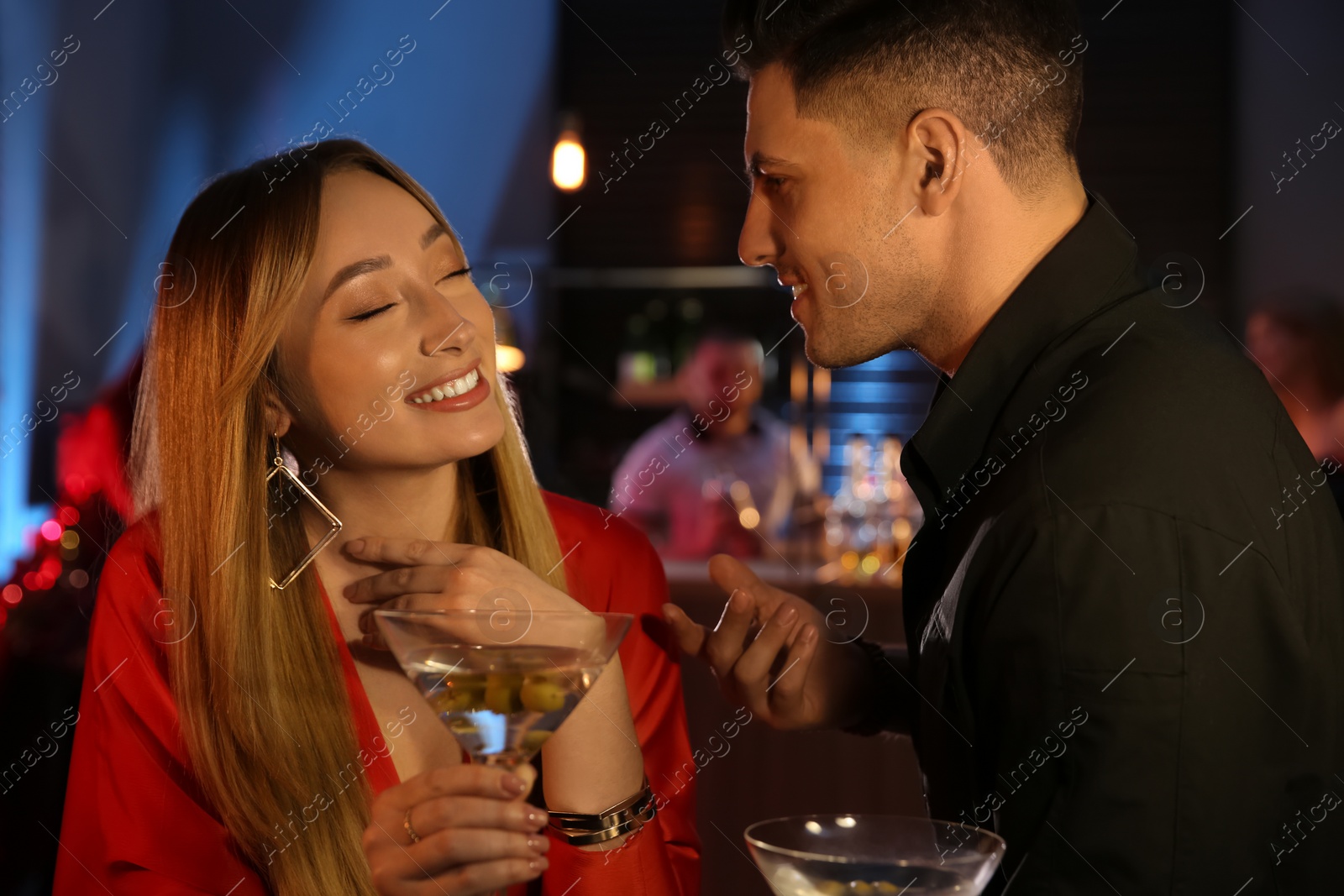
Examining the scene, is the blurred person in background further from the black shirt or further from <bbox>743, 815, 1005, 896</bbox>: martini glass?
<bbox>743, 815, 1005, 896</bbox>: martini glass

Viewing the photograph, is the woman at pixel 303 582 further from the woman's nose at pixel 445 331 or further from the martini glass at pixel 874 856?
the martini glass at pixel 874 856

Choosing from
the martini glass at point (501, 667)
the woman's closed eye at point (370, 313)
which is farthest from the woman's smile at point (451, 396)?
the martini glass at point (501, 667)

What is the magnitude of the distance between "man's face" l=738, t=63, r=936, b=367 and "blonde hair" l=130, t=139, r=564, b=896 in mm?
515

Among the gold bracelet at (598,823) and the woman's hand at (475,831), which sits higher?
the gold bracelet at (598,823)

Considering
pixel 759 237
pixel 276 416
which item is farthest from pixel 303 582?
pixel 759 237

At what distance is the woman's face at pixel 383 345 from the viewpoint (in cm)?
165

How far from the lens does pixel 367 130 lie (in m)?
6.19

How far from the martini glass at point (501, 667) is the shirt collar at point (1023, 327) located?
22.5 inches

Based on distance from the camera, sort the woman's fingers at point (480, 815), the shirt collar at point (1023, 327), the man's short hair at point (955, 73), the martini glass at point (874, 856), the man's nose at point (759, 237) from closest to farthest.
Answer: the martini glass at point (874, 856), the woman's fingers at point (480, 815), the shirt collar at point (1023, 327), the man's short hair at point (955, 73), the man's nose at point (759, 237)

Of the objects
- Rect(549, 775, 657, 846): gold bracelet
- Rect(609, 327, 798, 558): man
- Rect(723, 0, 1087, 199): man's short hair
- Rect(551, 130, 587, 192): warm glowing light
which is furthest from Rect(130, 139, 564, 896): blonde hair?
Rect(609, 327, 798, 558): man

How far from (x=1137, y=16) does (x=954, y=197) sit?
661 cm

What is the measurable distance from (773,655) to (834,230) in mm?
605

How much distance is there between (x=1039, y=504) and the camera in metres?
1.20

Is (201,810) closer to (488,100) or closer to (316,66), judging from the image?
(316,66)
